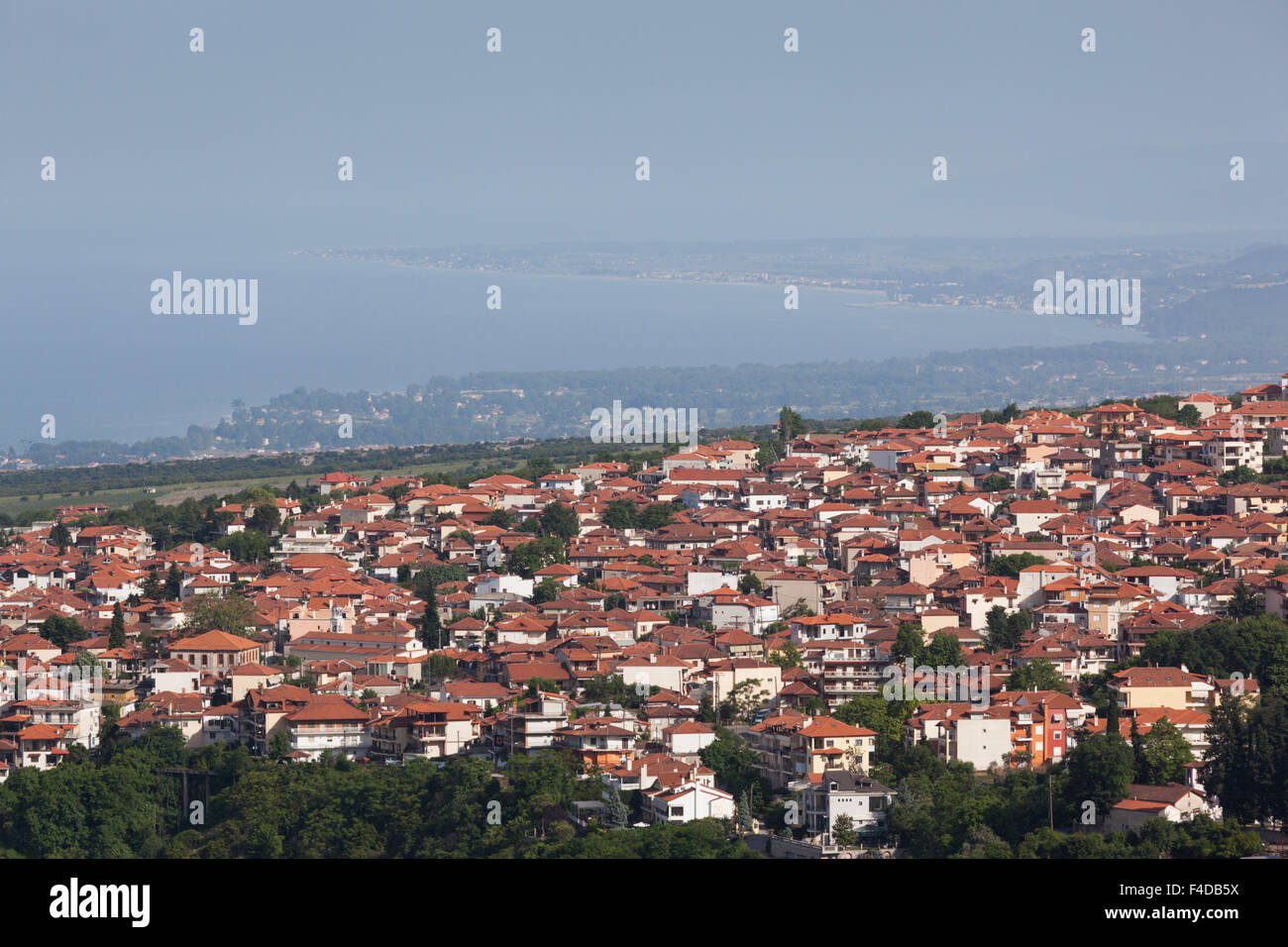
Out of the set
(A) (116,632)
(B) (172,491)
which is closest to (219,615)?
(A) (116,632)

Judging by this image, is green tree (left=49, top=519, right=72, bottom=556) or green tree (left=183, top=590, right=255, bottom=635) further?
green tree (left=49, top=519, right=72, bottom=556)

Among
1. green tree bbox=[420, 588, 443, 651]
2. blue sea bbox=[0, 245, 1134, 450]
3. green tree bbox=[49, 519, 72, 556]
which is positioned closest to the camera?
green tree bbox=[420, 588, 443, 651]

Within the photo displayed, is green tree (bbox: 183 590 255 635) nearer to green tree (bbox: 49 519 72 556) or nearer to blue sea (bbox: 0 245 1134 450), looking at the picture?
green tree (bbox: 49 519 72 556)

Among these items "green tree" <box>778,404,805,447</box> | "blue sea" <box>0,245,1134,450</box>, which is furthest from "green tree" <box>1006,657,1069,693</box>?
"blue sea" <box>0,245,1134,450</box>

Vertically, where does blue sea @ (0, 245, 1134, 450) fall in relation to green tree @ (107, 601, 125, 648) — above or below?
above

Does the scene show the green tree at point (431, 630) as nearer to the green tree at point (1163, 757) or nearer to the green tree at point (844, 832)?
the green tree at point (844, 832)

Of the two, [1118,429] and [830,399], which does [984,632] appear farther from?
[830,399]

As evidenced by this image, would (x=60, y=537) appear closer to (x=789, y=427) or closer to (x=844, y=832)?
(x=789, y=427)

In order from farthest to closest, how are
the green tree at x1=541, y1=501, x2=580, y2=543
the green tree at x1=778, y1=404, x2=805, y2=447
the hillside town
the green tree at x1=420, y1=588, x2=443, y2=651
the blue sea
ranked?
the blue sea
the green tree at x1=778, y1=404, x2=805, y2=447
the green tree at x1=541, y1=501, x2=580, y2=543
the green tree at x1=420, y1=588, x2=443, y2=651
the hillside town
